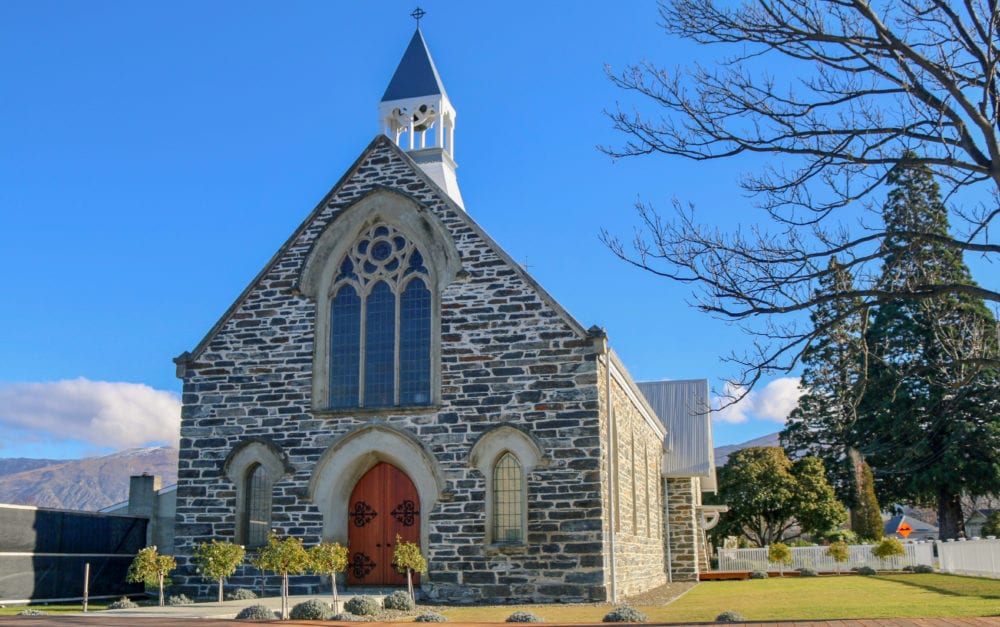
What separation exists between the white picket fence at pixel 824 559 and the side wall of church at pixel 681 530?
10.1m

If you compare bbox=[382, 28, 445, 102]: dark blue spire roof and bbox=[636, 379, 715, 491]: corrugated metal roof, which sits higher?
bbox=[382, 28, 445, 102]: dark blue spire roof

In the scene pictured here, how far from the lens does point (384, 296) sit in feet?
71.4

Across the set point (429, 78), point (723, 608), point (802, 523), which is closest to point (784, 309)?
point (723, 608)

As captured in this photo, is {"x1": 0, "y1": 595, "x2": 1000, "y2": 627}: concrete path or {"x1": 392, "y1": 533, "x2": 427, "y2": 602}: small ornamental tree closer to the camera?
{"x1": 0, "y1": 595, "x2": 1000, "y2": 627}: concrete path

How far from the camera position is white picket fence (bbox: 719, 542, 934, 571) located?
39.0 metres

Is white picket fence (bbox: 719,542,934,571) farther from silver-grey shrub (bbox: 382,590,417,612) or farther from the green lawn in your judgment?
silver-grey shrub (bbox: 382,590,417,612)

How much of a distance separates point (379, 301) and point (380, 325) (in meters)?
0.56

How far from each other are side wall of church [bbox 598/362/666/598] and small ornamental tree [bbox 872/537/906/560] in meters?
12.4

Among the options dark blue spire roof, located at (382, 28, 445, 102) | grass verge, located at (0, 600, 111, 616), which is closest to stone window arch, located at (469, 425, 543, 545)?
grass verge, located at (0, 600, 111, 616)

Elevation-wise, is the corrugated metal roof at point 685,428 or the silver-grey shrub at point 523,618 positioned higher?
the corrugated metal roof at point 685,428

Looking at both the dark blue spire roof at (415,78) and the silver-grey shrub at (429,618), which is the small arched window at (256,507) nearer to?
the silver-grey shrub at (429,618)

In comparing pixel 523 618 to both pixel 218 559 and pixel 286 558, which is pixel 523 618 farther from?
pixel 218 559

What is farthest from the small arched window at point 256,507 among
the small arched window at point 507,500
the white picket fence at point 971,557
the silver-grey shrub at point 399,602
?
the white picket fence at point 971,557

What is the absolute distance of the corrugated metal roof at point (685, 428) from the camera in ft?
110
